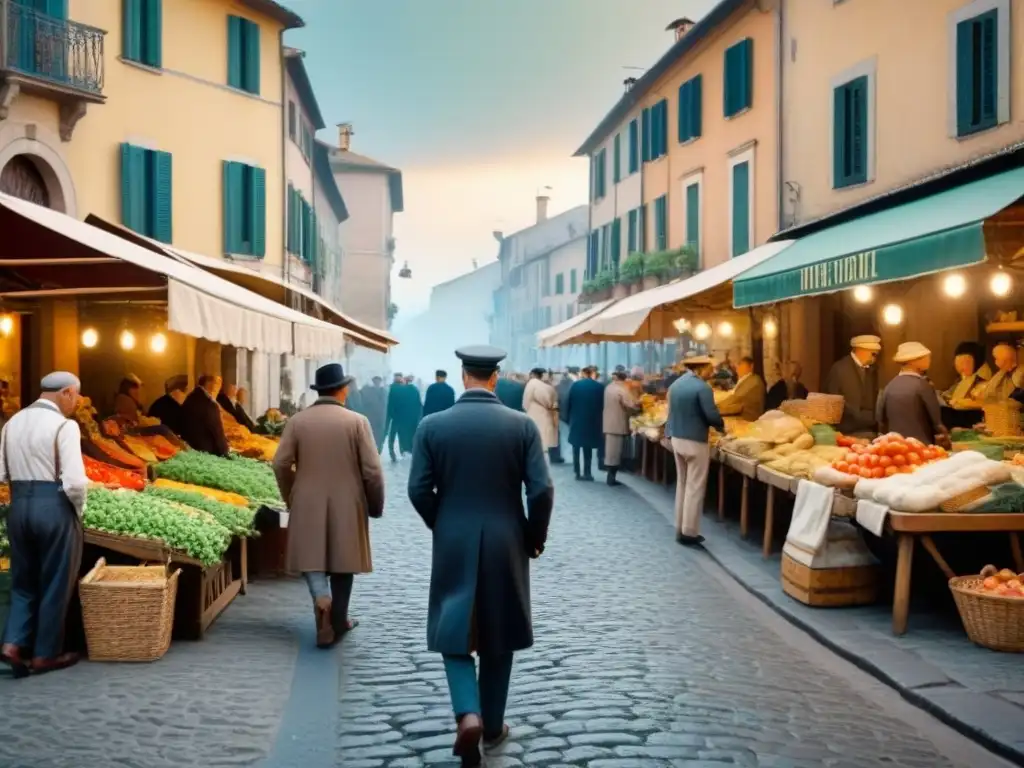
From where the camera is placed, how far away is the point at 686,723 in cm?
584

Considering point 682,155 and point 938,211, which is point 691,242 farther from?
point 938,211

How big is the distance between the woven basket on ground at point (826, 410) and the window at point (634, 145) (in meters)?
→ 19.5

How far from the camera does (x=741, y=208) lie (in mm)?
23281

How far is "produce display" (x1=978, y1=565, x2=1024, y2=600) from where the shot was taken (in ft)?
24.3

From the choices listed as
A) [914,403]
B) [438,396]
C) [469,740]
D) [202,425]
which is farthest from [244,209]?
[469,740]

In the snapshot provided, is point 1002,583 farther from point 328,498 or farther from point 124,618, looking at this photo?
point 124,618

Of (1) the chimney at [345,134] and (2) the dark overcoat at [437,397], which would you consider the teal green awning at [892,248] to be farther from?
(1) the chimney at [345,134]

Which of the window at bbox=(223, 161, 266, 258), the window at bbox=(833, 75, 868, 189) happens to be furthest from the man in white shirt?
the window at bbox=(223, 161, 266, 258)

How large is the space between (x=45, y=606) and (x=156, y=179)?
1638 centimetres

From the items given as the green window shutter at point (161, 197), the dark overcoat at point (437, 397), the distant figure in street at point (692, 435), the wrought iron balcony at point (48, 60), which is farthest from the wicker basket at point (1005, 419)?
the green window shutter at point (161, 197)

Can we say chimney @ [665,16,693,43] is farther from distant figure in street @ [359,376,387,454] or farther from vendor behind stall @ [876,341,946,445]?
vendor behind stall @ [876,341,946,445]

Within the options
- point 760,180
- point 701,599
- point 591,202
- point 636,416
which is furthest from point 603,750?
point 591,202

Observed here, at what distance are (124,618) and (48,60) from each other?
12521 mm

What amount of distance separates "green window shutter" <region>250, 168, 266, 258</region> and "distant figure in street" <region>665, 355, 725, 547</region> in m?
15.0
